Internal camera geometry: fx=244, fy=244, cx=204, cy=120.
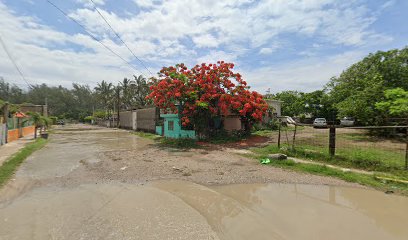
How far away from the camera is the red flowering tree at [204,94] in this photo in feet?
54.1

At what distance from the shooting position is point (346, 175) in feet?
25.6

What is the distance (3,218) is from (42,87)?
9677 centimetres

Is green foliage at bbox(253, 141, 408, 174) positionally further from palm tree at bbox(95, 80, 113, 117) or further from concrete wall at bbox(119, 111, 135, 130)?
palm tree at bbox(95, 80, 113, 117)

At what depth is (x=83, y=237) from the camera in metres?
4.13

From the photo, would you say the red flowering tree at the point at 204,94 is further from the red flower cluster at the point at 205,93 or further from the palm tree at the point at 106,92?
the palm tree at the point at 106,92

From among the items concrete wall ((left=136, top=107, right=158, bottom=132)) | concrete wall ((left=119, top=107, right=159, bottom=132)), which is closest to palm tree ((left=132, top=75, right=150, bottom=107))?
concrete wall ((left=119, top=107, right=159, bottom=132))

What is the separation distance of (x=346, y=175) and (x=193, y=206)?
17.3 feet

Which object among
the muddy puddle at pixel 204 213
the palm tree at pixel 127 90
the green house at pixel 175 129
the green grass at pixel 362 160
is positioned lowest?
the muddy puddle at pixel 204 213

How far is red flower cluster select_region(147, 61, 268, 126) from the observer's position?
1648 centimetres

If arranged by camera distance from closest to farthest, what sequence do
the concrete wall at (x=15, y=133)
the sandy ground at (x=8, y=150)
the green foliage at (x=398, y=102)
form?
the sandy ground at (x=8, y=150)
the green foliage at (x=398, y=102)
the concrete wall at (x=15, y=133)

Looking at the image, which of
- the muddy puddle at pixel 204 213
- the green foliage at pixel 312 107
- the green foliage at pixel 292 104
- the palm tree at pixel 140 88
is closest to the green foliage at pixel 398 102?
the muddy puddle at pixel 204 213

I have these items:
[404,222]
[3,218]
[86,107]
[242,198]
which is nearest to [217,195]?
[242,198]

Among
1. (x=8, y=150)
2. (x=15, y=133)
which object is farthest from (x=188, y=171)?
(x=15, y=133)

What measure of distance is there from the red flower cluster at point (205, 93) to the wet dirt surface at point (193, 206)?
7.89 meters
